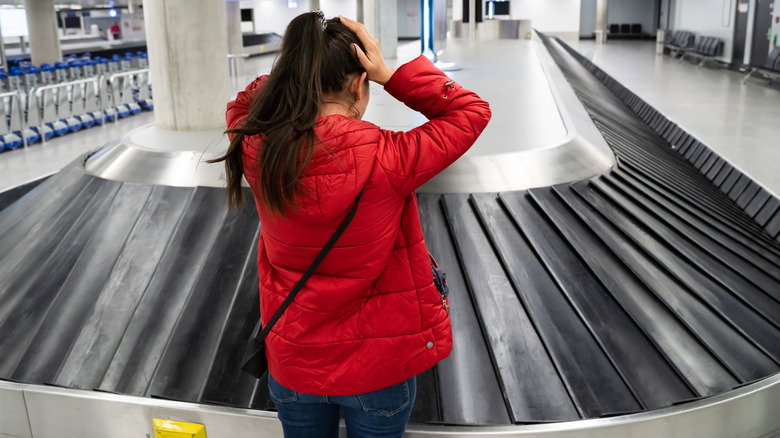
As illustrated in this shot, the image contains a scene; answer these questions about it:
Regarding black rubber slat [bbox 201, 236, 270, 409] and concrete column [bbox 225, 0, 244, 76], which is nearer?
black rubber slat [bbox 201, 236, 270, 409]

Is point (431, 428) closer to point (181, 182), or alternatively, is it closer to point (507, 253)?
point (507, 253)

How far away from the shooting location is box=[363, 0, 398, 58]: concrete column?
44.0 ft

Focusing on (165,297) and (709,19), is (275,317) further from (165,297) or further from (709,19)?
(709,19)

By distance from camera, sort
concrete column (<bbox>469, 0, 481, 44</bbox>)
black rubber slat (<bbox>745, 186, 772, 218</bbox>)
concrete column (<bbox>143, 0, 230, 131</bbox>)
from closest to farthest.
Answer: concrete column (<bbox>143, 0, 230, 131</bbox>) → black rubber slat (<bbox>745, 186, 772, 218</bbox>) → concrete column (<bbox>469, 0, 481, 44</bbox>)

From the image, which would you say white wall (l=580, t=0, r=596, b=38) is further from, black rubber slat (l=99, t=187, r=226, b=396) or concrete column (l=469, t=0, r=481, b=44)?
black rubber slat (l=99, t=187, r=226, b=396)

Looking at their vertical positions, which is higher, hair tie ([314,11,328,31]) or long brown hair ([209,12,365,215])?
hair tie ([314,11,328,31])

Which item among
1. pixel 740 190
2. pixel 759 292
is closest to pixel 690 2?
pixel 740 190

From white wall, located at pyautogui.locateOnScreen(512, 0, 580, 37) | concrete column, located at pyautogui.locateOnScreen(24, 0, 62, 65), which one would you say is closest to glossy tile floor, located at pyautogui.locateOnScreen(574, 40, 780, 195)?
white wall, located at pyautogui.locateOnScreen(512, 0, 580, 37)

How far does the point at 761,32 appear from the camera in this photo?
1908 centimetres

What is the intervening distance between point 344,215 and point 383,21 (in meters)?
12.5

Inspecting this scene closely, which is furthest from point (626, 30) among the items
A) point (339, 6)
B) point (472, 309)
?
point (472, 309)

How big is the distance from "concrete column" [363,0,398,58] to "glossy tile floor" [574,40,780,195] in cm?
509

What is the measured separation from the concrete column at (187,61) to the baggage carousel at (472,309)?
1121 mm

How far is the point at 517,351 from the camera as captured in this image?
10.0 ft
